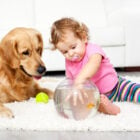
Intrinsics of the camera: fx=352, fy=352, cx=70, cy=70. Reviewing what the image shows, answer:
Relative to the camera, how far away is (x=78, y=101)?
57.9 inches

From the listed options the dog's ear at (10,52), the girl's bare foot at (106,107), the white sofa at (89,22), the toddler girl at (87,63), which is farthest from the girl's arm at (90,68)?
the white sofa at (89,22)

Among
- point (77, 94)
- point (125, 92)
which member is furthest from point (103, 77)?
point (77, 94)

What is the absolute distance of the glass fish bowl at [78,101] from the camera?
1.48m

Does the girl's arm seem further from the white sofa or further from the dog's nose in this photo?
the white sofa

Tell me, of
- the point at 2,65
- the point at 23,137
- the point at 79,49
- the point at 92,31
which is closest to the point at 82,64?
the point at 79,49

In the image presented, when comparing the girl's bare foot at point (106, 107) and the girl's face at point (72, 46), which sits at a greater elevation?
the girl's face at point (72, 46)

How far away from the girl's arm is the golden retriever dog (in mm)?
285

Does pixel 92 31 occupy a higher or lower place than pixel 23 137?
higher

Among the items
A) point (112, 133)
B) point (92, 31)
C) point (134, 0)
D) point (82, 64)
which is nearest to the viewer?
point (112, 133)

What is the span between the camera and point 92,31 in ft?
9.52

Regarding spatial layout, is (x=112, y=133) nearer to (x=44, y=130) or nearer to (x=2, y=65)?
(x=44, y=130)

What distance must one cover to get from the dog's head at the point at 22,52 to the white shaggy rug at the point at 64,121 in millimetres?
231

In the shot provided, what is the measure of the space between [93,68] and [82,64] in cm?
15

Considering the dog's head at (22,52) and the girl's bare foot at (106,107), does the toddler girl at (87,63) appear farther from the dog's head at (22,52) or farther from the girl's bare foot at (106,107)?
the dog's head at (22,52)
